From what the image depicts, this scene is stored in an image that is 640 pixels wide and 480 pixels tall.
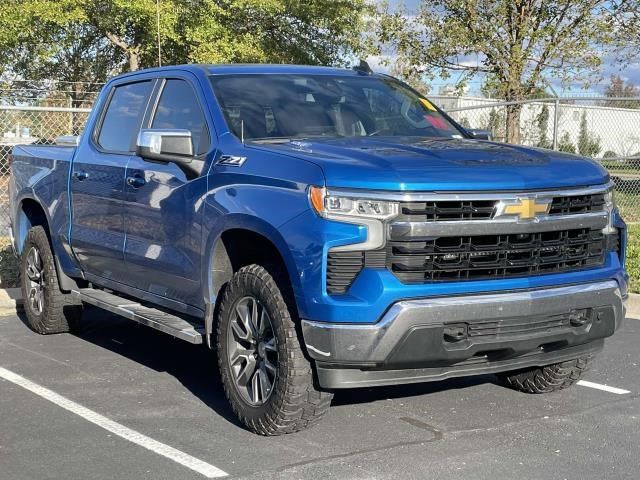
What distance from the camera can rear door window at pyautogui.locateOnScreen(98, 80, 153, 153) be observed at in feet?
20.9

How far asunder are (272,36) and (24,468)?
20126 mm

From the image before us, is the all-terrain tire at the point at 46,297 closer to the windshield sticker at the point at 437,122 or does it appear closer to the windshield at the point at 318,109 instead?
the windshield at the point at 318,109

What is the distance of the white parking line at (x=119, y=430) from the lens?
14.7 feet

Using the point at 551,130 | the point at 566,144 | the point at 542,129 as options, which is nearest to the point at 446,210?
the point at 566,144

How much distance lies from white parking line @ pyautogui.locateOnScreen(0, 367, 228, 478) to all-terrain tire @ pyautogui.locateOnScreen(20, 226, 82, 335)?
1.03 meters

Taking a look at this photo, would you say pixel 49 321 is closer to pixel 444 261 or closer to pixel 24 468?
pixel 24 468

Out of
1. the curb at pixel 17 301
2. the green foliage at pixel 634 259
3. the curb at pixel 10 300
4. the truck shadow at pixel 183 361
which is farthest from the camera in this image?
the green foliage at pixel 634 259

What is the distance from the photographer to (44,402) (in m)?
5.65

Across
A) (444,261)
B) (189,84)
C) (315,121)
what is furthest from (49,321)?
(444,261)

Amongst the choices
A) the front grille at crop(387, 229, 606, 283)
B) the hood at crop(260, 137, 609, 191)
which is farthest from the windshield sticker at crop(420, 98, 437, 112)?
the front grille at crop(387, 229, 606, 283)

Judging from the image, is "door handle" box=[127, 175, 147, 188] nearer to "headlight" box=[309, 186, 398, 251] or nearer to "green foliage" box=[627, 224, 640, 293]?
"headlight" box=[309, 186, 398, 251]

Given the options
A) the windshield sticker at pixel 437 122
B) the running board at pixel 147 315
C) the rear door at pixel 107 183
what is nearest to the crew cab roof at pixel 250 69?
the rear door at pixel 107 183

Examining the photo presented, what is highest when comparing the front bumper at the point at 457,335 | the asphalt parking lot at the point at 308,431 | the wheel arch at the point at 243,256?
the wheel arch at the point at 243,256

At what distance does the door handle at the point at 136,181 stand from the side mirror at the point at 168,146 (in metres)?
0.40
